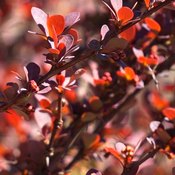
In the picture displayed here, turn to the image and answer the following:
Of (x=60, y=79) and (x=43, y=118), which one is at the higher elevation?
(x=60, y=79)

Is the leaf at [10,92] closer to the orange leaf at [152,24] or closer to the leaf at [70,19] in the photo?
the leaf at [70,19]

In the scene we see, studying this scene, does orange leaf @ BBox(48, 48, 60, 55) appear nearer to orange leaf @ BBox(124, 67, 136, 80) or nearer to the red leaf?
the red leaf

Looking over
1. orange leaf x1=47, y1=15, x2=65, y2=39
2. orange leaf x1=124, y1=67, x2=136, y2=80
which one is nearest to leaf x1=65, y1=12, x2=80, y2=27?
orange leaf x1=47, y1=15, x2=65, y2=39

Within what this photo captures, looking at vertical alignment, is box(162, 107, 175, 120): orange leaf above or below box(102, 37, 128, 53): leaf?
below

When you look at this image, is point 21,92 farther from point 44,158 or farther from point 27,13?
point 27,13

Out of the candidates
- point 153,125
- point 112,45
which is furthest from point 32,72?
point 153,125

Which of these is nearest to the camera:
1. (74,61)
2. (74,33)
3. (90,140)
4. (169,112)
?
(74,61)

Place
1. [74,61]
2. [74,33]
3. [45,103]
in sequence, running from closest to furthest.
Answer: [74,61]
[74,33]
[45,103]

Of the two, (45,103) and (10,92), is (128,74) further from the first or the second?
(10,92)
